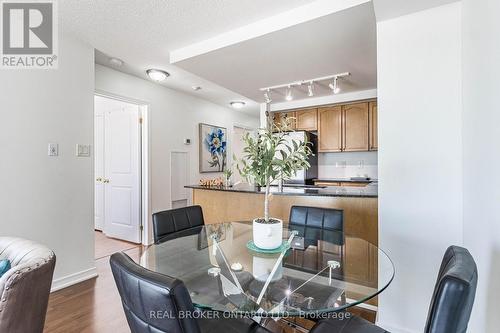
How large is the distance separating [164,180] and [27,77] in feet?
7.23

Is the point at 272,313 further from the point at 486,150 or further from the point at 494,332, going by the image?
the point at 486,150

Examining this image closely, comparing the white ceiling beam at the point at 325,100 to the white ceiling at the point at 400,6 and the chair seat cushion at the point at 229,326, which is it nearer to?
the white ceiling at the point at 400,6

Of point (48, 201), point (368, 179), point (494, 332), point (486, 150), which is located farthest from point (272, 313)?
point (368, 179)

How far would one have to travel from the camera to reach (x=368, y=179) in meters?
4.35

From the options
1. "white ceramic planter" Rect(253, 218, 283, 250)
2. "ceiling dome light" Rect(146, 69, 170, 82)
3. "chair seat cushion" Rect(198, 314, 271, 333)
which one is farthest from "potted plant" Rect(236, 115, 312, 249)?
"ceiling dome light" Rect(146, 69, 170, 82)

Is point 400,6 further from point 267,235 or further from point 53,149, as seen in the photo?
point 53,149

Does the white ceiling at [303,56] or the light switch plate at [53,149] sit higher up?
the white ceiling at [303,56]

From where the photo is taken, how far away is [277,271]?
1.32 meters

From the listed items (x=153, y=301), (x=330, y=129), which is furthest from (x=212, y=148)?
(x=153, y=301)

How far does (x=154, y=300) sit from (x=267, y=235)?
0.82 meters

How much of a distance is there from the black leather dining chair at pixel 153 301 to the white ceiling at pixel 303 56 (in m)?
2.04

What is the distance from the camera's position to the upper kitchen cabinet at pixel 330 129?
438cm

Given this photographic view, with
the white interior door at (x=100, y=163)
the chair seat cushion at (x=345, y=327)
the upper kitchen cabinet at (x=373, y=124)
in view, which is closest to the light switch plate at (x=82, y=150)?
the white interior door at (x=100, y=163)

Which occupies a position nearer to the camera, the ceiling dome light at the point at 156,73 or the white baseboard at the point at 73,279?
the white baseboard at the point at 73,279
